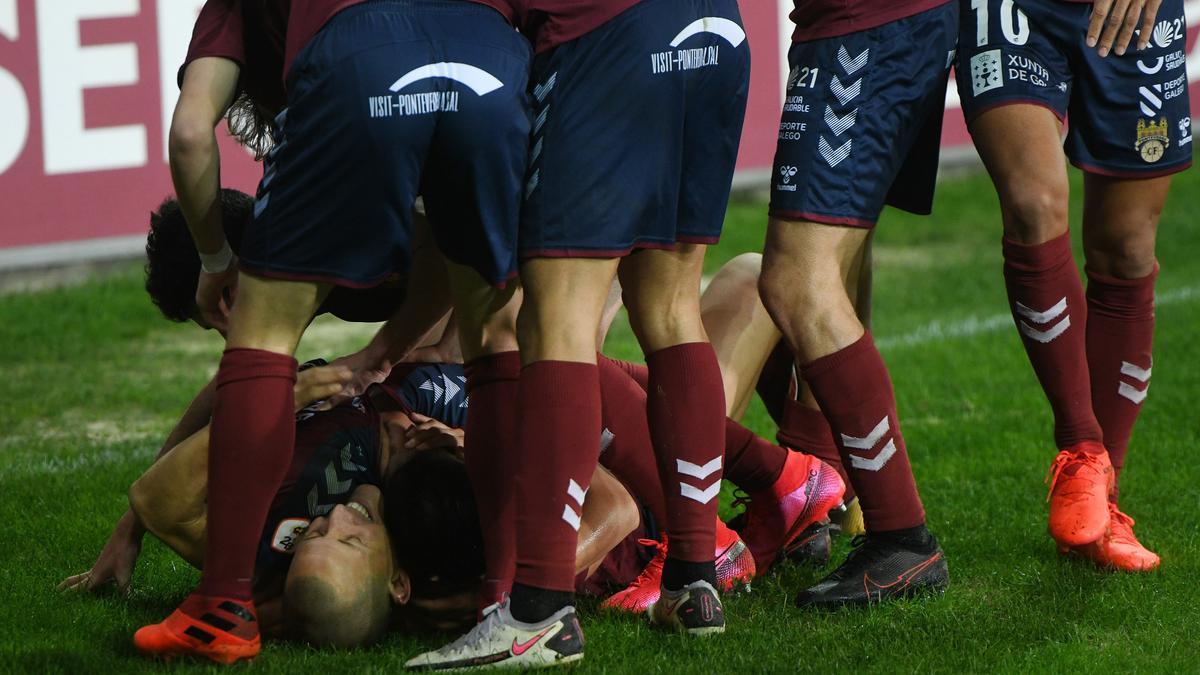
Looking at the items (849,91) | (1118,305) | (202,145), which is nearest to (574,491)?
(202,145)

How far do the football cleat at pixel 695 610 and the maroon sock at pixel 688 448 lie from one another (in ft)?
0.22

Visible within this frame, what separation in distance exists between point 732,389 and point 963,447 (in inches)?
51.1

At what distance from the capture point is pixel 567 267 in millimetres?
2980

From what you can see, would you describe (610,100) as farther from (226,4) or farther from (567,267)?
(226,4)

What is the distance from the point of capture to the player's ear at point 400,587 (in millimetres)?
3199

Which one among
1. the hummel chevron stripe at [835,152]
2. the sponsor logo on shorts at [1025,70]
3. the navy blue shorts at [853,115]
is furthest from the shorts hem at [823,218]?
the sponsor logo on shorts at [1025,70]

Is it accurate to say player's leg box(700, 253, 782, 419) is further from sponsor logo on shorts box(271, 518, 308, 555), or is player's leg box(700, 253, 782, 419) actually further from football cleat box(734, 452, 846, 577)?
sponsor logo on shorts box(271, 518, 308, 555)

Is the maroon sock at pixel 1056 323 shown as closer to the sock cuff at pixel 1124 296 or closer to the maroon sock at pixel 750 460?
the sock cuff at pixel 1124 296

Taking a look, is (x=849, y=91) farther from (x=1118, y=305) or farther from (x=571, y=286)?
(x=1118, y=305)

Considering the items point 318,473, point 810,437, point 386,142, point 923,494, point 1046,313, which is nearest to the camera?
point 386,142

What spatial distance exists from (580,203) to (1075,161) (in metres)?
1.47

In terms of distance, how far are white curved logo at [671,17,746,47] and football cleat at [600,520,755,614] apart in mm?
1125

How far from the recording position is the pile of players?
2912 mm

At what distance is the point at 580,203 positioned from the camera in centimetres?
296
